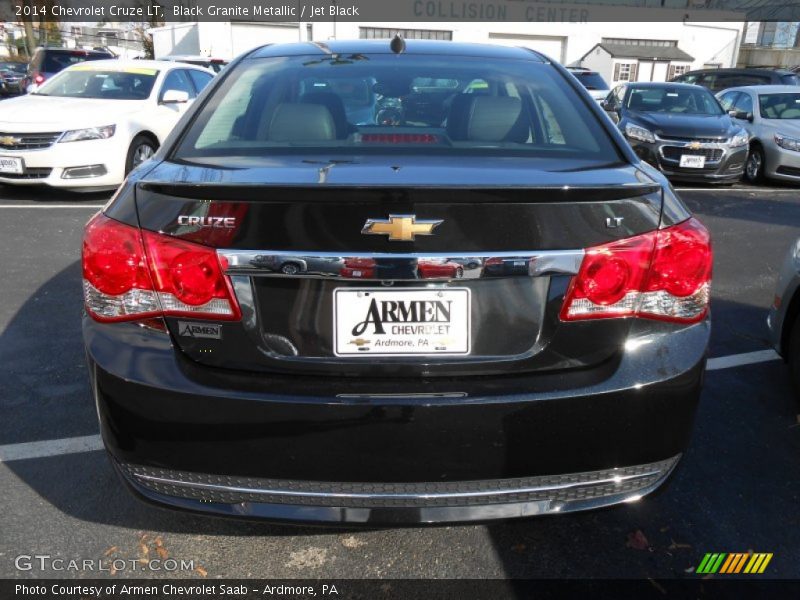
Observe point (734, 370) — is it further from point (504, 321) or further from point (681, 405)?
point (504, 321)

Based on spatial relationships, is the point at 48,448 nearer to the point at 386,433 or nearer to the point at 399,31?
the point at 386,433

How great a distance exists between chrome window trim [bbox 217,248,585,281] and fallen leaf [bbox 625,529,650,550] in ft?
3.90

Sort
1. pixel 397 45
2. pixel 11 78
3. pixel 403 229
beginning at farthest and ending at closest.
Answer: pixel 11 78
pixel 397 45
pixel 403 229

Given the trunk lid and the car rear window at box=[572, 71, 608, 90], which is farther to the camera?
the car rear window at box=[572, 71, 608, 90]

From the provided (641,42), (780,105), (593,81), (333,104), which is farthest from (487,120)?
(641,42)

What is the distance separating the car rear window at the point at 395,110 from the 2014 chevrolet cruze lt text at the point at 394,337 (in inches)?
13.8

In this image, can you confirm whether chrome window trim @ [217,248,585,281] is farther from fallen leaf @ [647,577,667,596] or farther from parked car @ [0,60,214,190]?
parked car @ [0,60,214,190]

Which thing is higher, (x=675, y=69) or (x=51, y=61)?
(x=51, y=61)

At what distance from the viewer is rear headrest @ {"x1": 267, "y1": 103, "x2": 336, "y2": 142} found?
235cm

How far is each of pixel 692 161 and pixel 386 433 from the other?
8.98 m

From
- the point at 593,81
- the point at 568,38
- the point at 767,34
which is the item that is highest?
the point at 767,34

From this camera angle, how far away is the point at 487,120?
253cm

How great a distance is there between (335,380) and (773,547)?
1.68 meters

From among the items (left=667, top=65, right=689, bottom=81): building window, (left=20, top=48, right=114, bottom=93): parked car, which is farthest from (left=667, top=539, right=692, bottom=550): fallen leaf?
(left=667, top=65, right=689, bottom=81): building window
